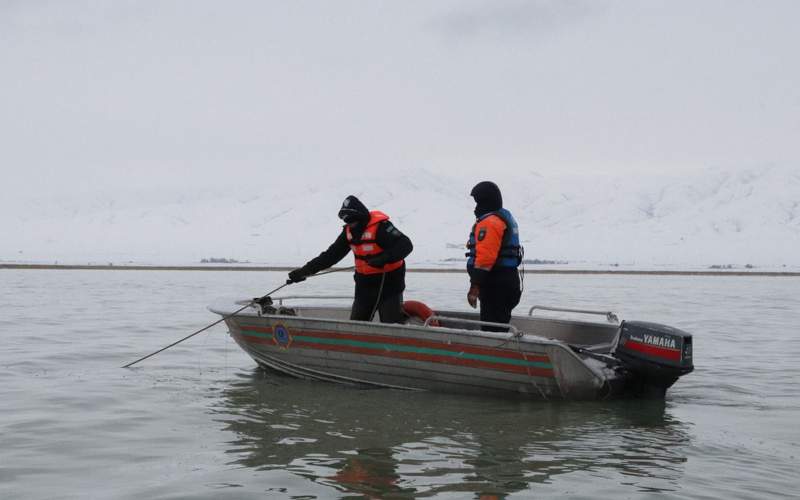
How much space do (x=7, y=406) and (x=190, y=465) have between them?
9.54 ft

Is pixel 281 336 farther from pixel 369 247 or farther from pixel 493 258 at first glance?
pixel 493 258

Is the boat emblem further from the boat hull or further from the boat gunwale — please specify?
the boat gunwale

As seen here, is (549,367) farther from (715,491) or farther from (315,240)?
(315,240)

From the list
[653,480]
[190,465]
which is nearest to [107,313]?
[190,465]

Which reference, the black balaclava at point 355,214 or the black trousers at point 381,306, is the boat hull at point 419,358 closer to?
the black trousers at point 381,306

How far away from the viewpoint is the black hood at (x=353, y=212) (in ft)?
30.0

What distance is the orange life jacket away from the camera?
9219 millimetres

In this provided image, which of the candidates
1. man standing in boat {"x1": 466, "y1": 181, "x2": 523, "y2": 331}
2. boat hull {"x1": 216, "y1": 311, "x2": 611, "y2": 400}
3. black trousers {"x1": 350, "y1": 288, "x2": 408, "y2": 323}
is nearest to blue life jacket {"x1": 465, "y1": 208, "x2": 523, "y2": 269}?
man standing in boat {"x1": 466, "y1": 181, "x2": 523, "y2": 331}

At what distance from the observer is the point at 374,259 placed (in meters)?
9.13

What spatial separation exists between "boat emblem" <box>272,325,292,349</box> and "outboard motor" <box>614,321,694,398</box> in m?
3.74

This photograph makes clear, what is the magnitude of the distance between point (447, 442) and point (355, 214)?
3.17m

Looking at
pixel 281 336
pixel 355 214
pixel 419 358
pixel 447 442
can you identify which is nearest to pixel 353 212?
pixel 355 214

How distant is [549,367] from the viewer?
321 inches

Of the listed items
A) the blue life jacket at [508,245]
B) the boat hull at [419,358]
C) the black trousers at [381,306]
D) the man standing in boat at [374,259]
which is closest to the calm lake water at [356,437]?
the boat hull at [419,358]
